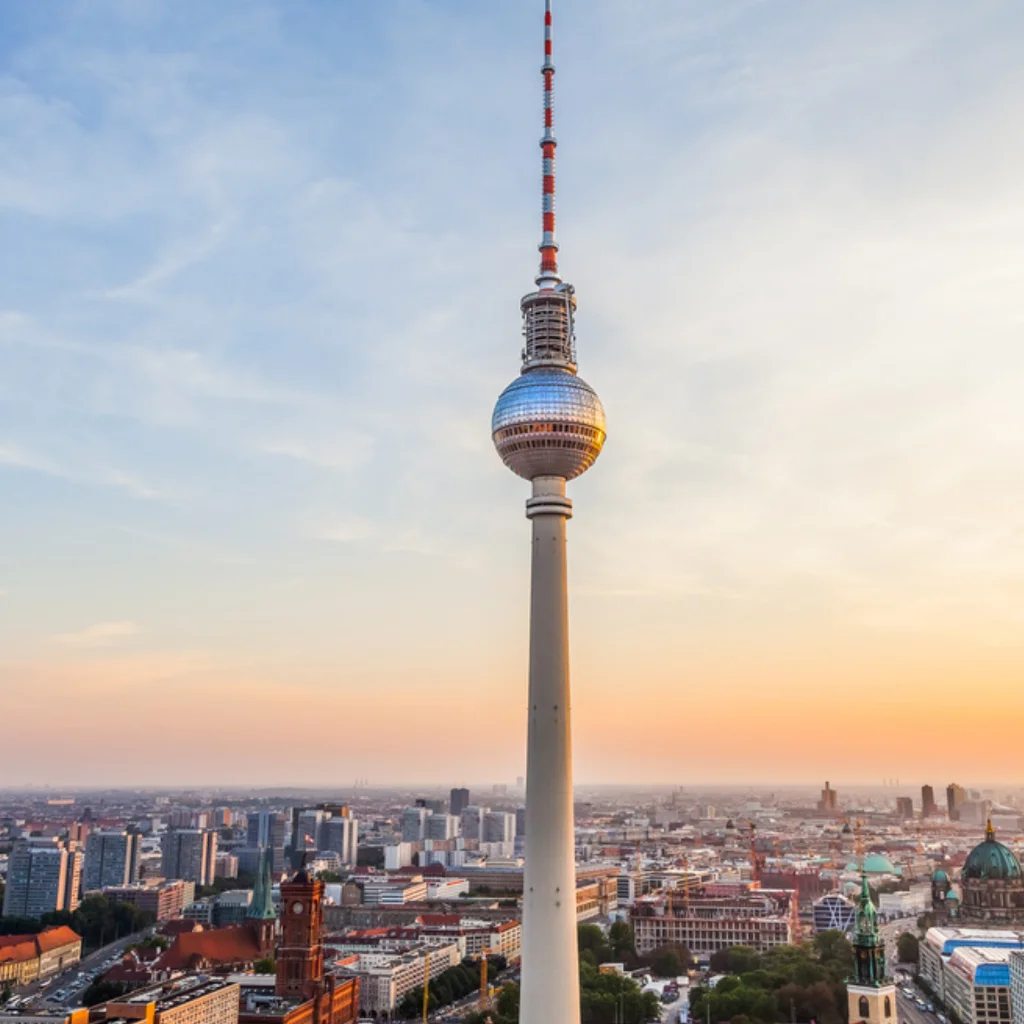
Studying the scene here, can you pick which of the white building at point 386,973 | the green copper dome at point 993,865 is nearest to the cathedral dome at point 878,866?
the green copper dome at point 993,865

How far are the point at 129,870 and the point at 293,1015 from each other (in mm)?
109853

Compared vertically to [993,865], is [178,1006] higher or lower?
lower

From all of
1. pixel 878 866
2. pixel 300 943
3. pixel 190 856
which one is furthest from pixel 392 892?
pixel 300 943

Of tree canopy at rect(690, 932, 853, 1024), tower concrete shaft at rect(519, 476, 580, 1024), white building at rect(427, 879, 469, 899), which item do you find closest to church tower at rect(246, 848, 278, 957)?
tree canopy at rect(690, 932, 853, 1024)

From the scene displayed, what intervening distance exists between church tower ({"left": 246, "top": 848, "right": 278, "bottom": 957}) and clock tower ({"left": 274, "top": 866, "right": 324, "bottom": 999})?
81.8 ft

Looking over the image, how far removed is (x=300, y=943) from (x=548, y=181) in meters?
46.6

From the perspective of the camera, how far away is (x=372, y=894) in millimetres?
141750

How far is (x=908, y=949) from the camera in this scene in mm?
102688

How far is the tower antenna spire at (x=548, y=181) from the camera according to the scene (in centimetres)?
5641

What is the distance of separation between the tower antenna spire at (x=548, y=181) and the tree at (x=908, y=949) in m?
73.0

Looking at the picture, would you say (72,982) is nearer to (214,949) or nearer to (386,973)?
(214,949)

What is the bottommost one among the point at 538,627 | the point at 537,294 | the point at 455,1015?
the point at 455,1015

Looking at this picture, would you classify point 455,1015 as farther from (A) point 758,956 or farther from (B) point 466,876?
(B) point 466,876

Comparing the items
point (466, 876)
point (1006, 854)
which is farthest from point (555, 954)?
point (466, 876)
